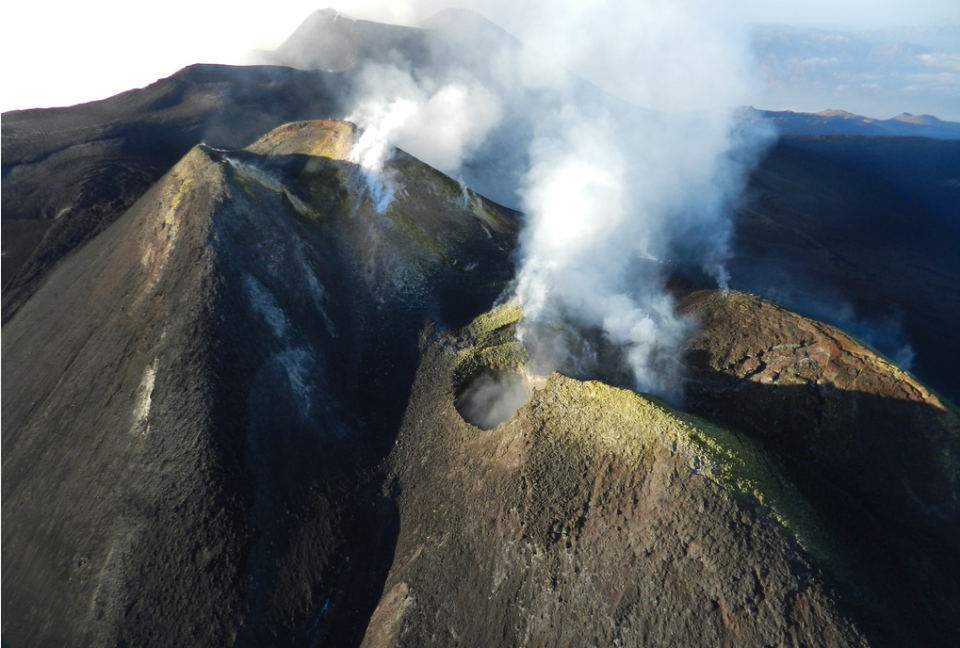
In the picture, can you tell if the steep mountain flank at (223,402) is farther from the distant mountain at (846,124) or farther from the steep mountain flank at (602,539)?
the distant mountain at (846,124)

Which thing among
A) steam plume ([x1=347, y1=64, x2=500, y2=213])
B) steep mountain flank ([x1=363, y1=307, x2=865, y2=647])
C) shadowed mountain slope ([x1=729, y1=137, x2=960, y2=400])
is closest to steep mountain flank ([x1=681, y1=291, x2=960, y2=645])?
steep mountain flank ([x1=363, y1=307, x2=865, y2=647])

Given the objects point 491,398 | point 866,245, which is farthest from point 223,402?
point 866,245

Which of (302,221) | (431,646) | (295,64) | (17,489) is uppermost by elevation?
(295,64)

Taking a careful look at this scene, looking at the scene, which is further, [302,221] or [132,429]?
[302,221]

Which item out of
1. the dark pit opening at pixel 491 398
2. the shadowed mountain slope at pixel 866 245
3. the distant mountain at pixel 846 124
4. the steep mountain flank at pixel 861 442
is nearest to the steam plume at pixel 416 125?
the dark pit opening at pixel 491 398

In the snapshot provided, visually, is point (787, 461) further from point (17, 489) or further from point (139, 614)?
point (17, 489)

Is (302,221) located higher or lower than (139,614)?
higher

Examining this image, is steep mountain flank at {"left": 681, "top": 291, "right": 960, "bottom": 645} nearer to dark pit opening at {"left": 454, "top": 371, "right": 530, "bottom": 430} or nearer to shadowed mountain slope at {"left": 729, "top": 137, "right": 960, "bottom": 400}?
dark pit opening at {"left": 454, "top": 371, "right": 530, "bottom": 430}

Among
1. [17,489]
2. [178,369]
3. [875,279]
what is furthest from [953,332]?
[17,489]
